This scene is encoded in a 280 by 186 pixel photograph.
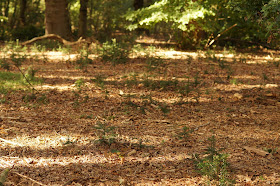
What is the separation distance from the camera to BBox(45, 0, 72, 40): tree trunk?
14156 mm

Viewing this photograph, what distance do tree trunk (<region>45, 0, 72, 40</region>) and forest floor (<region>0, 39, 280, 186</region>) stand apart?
6.11 meters

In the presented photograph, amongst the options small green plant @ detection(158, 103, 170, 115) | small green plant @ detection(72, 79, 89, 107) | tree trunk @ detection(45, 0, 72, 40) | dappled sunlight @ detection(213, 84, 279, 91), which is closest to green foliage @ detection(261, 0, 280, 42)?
small green plant @ detection(158, 103, 170, 115)

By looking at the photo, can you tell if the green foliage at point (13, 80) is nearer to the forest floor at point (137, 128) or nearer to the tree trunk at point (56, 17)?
the forest floor at point (137, 128)

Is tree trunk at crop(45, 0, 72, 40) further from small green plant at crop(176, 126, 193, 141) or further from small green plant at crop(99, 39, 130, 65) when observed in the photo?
small green plant at crop(176, 126, 193, 141)

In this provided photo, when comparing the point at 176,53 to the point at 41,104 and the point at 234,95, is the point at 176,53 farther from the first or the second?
the point at 41,104

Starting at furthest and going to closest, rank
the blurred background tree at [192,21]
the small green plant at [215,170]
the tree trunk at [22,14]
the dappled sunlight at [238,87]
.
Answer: the tree trunk at [22,14] < the blurred background tree at [192,21] < the dappled sunlight at [238,87] < the small green plant at [215,170]

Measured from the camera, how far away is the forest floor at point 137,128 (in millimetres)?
3455

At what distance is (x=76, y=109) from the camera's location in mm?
5617

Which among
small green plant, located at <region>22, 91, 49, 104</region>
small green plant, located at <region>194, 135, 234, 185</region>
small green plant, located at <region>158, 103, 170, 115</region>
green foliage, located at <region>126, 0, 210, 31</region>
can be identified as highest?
green foliage, located at <region>126, 0, 210, 31</region>

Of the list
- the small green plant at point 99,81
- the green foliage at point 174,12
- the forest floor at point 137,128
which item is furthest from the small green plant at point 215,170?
the green foliage at point 174,12

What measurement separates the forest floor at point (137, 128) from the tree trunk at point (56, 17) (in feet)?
20.0

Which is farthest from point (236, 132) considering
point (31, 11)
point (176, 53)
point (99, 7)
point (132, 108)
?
point (31, 11)

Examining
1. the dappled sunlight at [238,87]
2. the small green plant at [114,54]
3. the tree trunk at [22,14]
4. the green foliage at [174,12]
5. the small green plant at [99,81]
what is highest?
the tree trunk at [22,14]

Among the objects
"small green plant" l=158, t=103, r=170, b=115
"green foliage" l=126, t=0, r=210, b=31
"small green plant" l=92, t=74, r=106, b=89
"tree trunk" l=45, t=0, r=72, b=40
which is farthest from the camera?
"tree trunk" l=45, t=0, r=72, b=40
